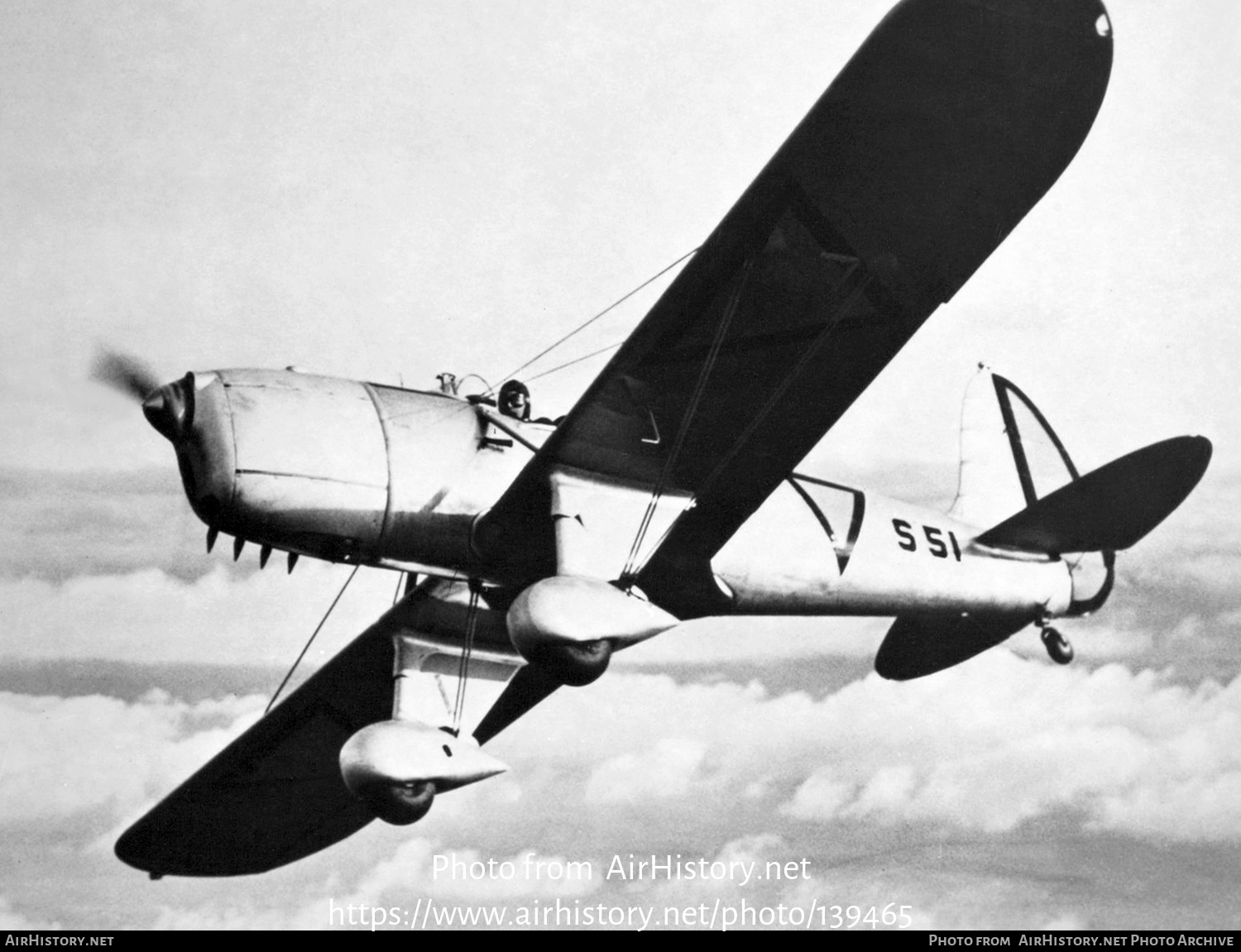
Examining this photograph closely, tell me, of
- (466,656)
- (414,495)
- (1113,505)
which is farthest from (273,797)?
(1113,505)

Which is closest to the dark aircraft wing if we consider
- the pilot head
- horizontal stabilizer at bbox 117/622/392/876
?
the pilot head

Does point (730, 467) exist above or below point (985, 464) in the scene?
below

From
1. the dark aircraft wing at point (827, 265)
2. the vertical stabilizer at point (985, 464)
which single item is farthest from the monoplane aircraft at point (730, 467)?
the vertical stabilizer at point (985, 464)

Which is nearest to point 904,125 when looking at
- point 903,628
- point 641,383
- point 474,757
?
point 641,383

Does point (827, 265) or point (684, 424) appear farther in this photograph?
point (684, 424)

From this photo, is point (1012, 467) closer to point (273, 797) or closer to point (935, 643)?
point (935, 643)

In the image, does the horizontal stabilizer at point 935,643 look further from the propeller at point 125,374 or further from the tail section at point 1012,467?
the propeller at point 125,374

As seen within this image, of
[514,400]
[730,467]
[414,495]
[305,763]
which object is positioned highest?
[514,400]

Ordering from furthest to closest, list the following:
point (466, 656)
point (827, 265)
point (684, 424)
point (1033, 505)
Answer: point (1033, 505) < point (466, 656) < point (684, 424) < point (827, 265)
